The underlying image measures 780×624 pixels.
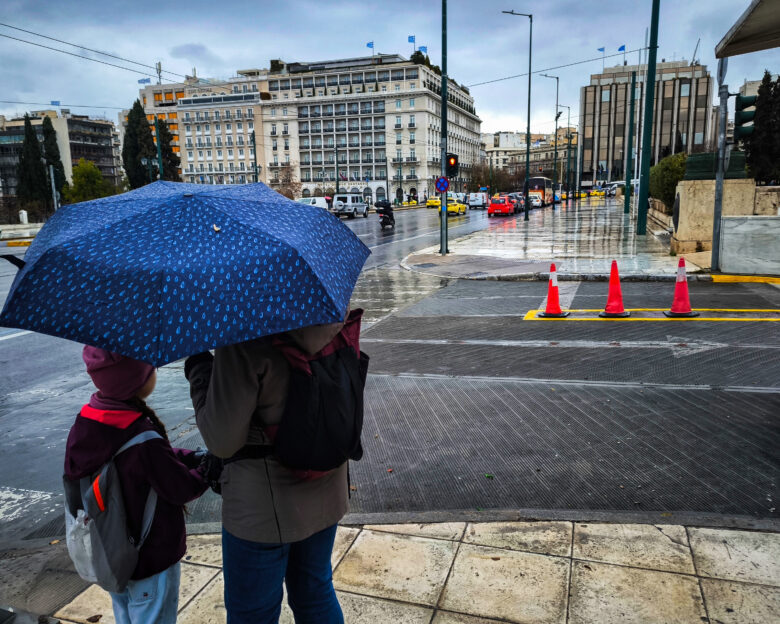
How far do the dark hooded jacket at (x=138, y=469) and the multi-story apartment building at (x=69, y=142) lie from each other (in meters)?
134

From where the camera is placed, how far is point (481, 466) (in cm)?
442

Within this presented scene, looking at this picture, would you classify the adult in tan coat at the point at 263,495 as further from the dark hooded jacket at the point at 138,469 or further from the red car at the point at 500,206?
the red car at the point at 500,206

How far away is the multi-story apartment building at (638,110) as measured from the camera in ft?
363

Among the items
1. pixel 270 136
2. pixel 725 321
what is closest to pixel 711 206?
pixel 725 321

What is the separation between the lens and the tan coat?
1818 millimetres

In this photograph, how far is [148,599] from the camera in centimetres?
225

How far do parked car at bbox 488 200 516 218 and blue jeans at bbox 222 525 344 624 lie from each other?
46.4 m

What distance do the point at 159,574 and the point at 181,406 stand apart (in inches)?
156

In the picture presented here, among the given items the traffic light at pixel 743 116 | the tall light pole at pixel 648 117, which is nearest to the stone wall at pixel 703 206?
the traffic light at pixel 743 116

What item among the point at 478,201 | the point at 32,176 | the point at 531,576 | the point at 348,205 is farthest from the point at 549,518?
the point at 32,176

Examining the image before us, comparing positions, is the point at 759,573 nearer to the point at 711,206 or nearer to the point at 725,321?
the point at 725,321

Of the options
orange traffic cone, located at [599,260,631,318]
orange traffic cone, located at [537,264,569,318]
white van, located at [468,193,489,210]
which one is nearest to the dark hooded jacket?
orange traffic cone, located at [537,264,569,318]

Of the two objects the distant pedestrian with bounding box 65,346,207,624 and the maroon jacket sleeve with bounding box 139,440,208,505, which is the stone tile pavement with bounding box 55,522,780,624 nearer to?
the distant pedestrian with bounding box 65,346,207,624

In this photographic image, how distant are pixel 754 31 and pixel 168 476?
20.2 feet
